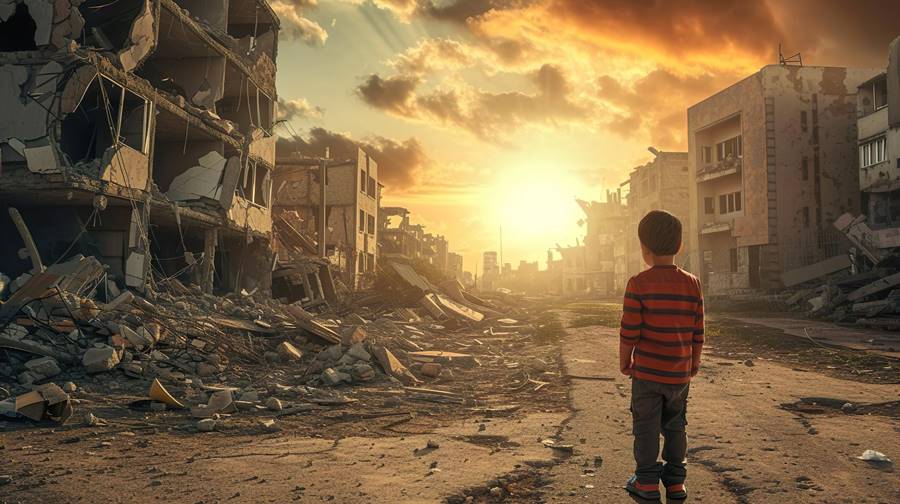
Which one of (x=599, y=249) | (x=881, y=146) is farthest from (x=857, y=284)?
(x=599, y=249)

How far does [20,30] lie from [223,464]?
581 inches

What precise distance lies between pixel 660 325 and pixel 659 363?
0.19 m

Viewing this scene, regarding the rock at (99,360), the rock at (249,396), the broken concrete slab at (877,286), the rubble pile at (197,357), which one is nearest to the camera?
the rock at (249,396)

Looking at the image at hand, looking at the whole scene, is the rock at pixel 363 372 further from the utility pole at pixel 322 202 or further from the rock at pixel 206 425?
the utility pole at pixel 322 202

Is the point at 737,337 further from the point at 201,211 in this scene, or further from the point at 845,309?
the point at 201,211

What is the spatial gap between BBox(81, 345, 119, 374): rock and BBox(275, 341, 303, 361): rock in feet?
9.11

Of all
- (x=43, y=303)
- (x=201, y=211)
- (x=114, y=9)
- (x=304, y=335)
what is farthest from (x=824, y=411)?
(x=114, y=9)

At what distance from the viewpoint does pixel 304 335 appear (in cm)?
1170

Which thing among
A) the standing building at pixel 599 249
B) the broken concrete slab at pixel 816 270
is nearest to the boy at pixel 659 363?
the broken concrete slab at pixel 816 270

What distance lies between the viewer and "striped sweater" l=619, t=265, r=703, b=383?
9.73 ft

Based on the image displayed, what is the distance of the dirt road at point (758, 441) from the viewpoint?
357 cm

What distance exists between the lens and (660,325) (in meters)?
2.98

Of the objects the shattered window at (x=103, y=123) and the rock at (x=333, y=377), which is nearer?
the rock at (x=333, y=377)

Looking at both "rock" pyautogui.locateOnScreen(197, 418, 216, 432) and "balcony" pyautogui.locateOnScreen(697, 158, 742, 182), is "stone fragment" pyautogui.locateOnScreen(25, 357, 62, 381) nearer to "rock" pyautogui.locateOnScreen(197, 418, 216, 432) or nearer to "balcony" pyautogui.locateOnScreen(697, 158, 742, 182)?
"rock" pyautogui.locateOnScreen(197, 418, 216, 432)
